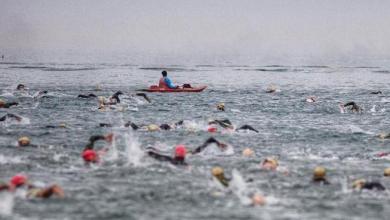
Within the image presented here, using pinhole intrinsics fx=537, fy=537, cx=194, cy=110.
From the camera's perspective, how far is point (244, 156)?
25297mm

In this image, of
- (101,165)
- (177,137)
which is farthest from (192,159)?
(177,137)

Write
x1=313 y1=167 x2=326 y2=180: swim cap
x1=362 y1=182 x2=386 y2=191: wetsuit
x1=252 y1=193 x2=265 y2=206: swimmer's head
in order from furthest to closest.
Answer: x1=313 y1=167 x2=326 y2=180: swim cap
x1=362 y1=182 x2=386 y2=191: wetsuit
x1=252 y1=193 x2=265 y2=206: swimmer's head

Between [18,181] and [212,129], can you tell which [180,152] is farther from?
[212,129]

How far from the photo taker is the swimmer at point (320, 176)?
67.9ft

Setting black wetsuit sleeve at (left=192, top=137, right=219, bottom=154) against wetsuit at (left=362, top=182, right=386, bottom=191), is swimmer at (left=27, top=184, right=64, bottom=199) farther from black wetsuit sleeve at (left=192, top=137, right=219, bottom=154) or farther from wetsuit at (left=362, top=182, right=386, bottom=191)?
wetsuit at (left=362, top=182, right=386, bottom=191)

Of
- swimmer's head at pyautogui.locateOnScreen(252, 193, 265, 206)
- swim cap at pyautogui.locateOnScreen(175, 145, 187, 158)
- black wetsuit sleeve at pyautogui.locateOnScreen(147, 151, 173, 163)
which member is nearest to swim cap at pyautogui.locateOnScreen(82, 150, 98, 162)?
black wetsuit sleeve at pyautogui.locateOnScreen(147, 151, 173, 163)

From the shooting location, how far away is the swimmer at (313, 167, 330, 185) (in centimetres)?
2069

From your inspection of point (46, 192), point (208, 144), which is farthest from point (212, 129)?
point (46, 192)

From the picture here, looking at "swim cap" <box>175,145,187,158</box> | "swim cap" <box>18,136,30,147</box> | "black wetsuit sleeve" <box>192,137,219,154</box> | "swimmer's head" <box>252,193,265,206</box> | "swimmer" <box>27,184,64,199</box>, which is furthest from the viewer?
"swim cap" <box>18,136,30,147</box>

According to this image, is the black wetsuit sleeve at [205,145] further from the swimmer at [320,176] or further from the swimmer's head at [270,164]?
the swimmer at [320,176]

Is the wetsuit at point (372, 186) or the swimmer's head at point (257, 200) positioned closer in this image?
the swimmer's head at point (257, 200)

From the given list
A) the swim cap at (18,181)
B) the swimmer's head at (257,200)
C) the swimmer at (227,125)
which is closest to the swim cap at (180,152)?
the swimmer's head at (257,200)

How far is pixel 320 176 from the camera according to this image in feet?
68.2

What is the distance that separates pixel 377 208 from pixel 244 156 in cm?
855
